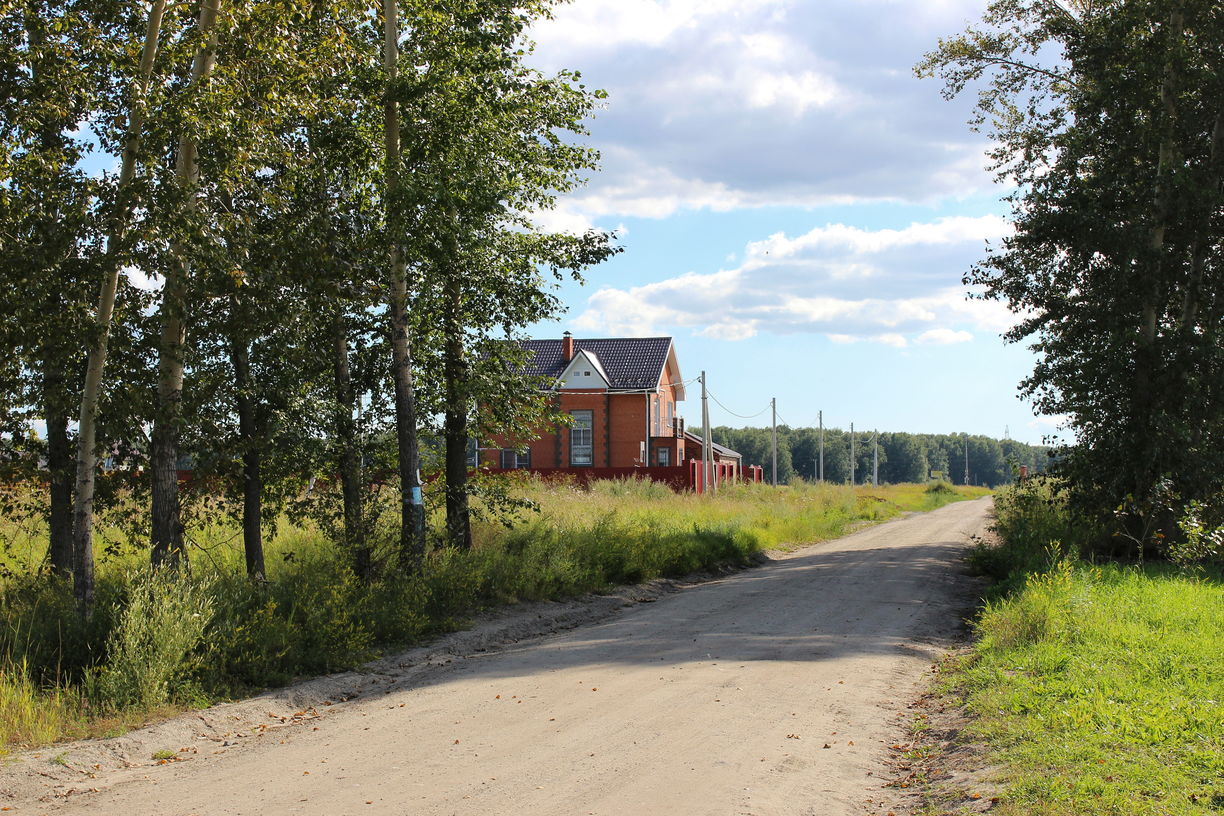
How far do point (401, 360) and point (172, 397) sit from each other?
3.76m

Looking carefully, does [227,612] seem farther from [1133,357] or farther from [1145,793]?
[1133,357]

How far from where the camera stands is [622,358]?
51.1 m

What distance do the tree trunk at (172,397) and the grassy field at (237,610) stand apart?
0.59 metres

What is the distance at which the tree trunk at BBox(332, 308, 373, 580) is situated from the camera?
13.3 m

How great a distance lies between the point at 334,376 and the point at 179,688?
6264 mm

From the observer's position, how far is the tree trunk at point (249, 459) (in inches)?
481

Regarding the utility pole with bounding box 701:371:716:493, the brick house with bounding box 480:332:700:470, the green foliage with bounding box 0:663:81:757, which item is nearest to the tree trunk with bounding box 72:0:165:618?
the green foliage with bounding box 0:663:81:757

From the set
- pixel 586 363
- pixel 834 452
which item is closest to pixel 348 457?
pixel 586 363

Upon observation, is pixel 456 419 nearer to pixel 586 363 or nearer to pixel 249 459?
pixel 249 459

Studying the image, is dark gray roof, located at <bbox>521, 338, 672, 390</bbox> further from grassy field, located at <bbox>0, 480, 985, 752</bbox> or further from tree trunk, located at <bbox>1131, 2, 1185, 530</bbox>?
tree trunk, located at <bbox>1131, 2, 1185, 530</bbox>

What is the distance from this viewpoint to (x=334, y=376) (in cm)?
1389

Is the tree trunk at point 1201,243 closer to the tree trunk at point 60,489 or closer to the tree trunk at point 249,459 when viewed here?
the tree trunk at point 249,459

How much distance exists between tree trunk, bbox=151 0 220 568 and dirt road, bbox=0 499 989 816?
263 centimetres

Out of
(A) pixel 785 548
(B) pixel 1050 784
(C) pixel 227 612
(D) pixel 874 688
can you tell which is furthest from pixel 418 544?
(A) pixel 785 548
